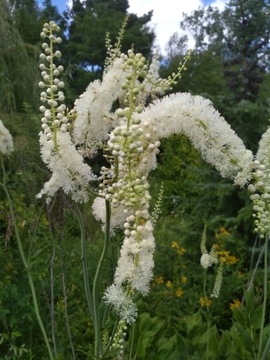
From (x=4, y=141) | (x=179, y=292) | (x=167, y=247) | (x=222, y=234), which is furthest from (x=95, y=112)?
(x=167, y=247)

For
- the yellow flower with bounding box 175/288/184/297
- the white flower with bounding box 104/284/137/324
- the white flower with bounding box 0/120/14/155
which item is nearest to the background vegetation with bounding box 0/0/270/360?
the yellow flower with bounding box 175/288/184/297

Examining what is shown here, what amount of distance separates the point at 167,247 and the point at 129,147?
4.39 m

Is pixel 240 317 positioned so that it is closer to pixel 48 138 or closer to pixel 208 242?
pixel 48 138

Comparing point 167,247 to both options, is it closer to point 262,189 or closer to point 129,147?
point 262,189

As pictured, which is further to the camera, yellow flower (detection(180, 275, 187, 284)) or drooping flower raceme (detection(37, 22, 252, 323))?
yellow flower (detection(180, 275, 187, 284))

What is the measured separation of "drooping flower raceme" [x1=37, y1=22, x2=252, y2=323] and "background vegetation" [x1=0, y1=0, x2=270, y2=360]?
0.48 m

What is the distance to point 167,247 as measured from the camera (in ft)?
18.4

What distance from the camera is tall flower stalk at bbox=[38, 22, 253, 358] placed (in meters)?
1.34

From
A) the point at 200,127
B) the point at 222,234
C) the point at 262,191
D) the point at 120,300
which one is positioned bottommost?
the point at 222,234

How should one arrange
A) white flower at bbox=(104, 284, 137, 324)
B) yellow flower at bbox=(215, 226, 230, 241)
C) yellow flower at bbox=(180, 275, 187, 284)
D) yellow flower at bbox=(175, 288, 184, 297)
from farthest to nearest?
yellow flower at bbox=(215, 226, 230, 241) < yellow flower at bbox=(180, 275, 187, 284) < yellow flower at bbox=(175, 288, 184, 297) < white flower at bbox=(104, 284, 137, 324)

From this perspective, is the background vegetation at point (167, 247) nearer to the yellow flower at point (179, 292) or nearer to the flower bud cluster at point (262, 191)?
the yellow flower at point (179, 292)

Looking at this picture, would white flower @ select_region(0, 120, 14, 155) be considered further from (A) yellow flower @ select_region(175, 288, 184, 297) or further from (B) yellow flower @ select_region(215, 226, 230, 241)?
(B) yellow flower @ select_region(215, 226, 230, 241)

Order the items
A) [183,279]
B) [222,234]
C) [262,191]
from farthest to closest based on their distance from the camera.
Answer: [222,234] → [183,279] → [262,191]

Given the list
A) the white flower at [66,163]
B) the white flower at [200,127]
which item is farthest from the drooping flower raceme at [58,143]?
the white flower at [200,127]
